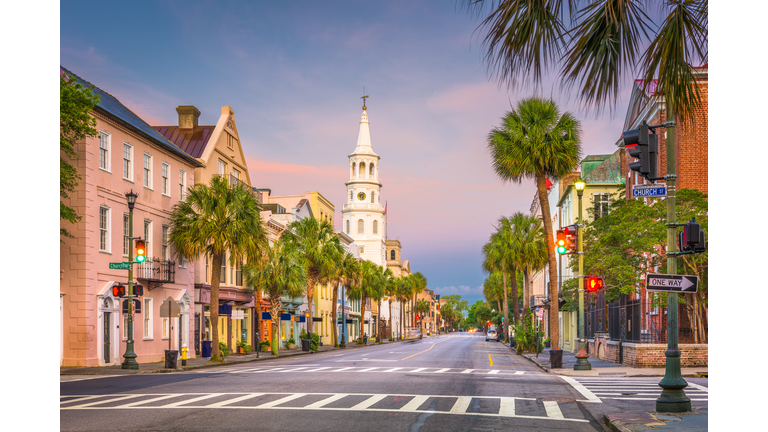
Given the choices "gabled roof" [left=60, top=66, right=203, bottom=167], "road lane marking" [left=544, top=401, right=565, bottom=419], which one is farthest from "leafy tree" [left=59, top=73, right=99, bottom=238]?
"road lane marking" [left=544, top=401, right=565, bottom=419]

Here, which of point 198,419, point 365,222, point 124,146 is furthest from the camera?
point 365,222

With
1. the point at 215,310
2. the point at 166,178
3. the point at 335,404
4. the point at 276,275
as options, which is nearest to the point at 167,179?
the point at 166,178

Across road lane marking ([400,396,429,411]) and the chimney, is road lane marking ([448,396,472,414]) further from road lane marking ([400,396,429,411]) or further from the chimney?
the chimney

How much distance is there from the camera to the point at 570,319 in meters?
60.4

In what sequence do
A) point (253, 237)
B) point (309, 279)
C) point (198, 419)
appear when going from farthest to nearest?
point (309, 279) < point (253, 237) < point (198, 419)

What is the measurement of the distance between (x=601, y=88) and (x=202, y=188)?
31381 millimetres

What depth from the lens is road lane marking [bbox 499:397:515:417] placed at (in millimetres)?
13371

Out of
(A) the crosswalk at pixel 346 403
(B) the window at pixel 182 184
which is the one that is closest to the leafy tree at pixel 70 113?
(A) the crosswalk at pixel 346 403

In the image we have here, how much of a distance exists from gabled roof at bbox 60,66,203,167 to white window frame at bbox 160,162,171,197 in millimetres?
841

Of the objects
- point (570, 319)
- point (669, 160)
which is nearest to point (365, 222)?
point (570, 319)

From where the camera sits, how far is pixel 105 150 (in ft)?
104

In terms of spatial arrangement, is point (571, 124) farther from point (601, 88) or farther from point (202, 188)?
point (601, 88)

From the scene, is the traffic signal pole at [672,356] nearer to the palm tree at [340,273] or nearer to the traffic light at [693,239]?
the traffic light at [693,239]

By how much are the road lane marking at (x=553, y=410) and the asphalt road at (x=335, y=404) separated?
2 cm
